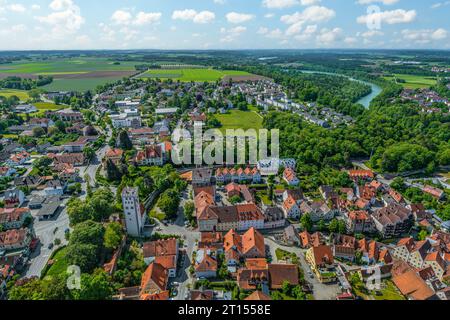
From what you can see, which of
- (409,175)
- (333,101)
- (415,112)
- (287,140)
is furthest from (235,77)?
(409,175)

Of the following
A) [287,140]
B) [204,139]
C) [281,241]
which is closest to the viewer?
[281,241]

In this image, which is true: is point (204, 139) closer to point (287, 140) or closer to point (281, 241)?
point (287, 140)

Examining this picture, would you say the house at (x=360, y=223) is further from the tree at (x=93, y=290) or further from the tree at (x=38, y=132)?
the tree at (x=38, y=132)

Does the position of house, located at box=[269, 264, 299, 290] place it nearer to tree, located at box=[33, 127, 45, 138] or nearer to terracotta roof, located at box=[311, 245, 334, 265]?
terracotta roof, located at box=[311, 245, 334, 265]

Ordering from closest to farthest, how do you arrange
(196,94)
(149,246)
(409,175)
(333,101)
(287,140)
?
(149,246) → (409,175) → (287,140) → (333,101) → (196,94)

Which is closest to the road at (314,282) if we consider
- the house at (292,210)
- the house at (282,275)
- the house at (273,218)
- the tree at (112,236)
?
the house at (282,275)

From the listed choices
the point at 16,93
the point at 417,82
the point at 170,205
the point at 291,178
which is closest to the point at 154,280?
the point at 170,205

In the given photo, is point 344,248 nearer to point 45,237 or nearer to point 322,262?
point 322,262
